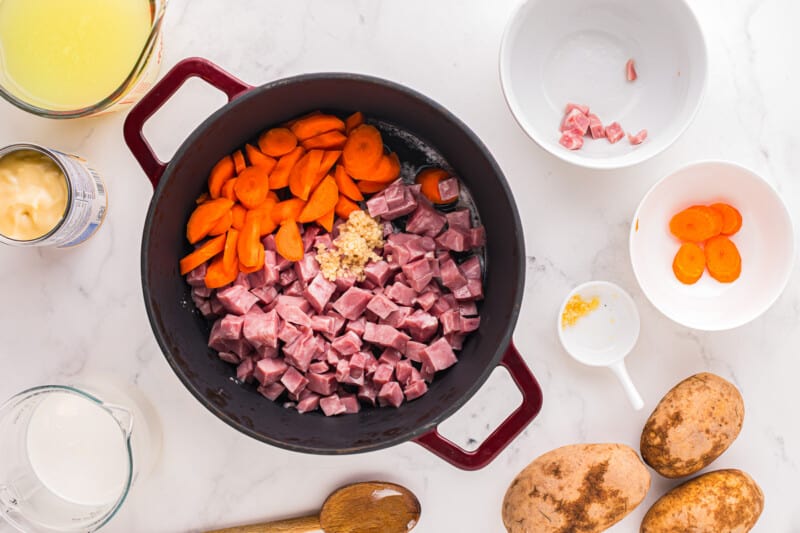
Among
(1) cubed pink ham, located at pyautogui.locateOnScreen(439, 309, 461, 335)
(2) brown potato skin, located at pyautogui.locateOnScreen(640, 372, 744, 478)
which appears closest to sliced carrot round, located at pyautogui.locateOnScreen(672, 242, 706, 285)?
(2) brown potato skin, located at pyautogui.locateOnScreen(640, 372, 744, 478)

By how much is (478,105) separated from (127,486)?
1254mm

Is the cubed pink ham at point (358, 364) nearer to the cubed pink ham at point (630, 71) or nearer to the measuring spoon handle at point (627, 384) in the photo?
the measuring spoon handle at point (627, 384)

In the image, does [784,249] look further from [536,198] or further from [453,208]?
[453,208]

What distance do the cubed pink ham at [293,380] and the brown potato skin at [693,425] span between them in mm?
879

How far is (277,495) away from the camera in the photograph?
188 centimetres

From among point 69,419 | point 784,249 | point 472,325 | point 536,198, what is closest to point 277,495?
point 69,419

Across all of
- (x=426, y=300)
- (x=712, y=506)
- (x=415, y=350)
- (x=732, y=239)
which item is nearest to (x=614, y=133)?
(x=732, y=239)

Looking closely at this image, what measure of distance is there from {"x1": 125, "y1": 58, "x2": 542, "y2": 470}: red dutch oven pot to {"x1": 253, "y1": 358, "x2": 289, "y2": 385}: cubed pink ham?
62 mm

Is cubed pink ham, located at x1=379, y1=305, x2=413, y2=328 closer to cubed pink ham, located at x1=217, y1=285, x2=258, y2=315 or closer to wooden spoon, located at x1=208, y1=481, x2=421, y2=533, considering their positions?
cubed pink ham, located at x1=217, y1=285, x2=258, y2=315

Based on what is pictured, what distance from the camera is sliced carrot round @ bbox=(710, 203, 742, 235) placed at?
1816 millimetres

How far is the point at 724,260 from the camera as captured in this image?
1.83m

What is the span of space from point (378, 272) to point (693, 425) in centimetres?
84

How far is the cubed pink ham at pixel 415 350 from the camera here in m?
1.68

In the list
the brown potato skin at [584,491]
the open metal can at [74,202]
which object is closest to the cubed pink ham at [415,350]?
the brown potato skin at [584,491]
